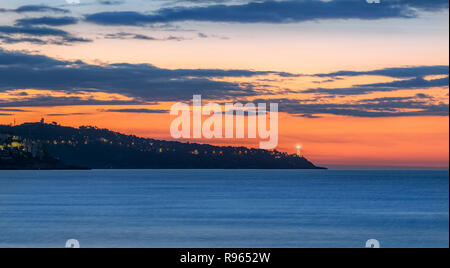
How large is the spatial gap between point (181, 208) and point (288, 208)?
10.4 m

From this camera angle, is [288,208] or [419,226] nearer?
[419,226]

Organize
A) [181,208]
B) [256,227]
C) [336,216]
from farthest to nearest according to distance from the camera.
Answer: [181,208]
[336,216]
[256,227]

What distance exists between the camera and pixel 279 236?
125ft

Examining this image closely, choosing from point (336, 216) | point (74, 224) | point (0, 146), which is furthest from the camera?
point (0, 146)

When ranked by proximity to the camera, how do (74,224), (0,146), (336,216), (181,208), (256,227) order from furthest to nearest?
(0,146)
(181,208)
(336,216)
(74,224)
(256,227)

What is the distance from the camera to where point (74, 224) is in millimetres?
47875

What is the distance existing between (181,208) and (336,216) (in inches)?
593
